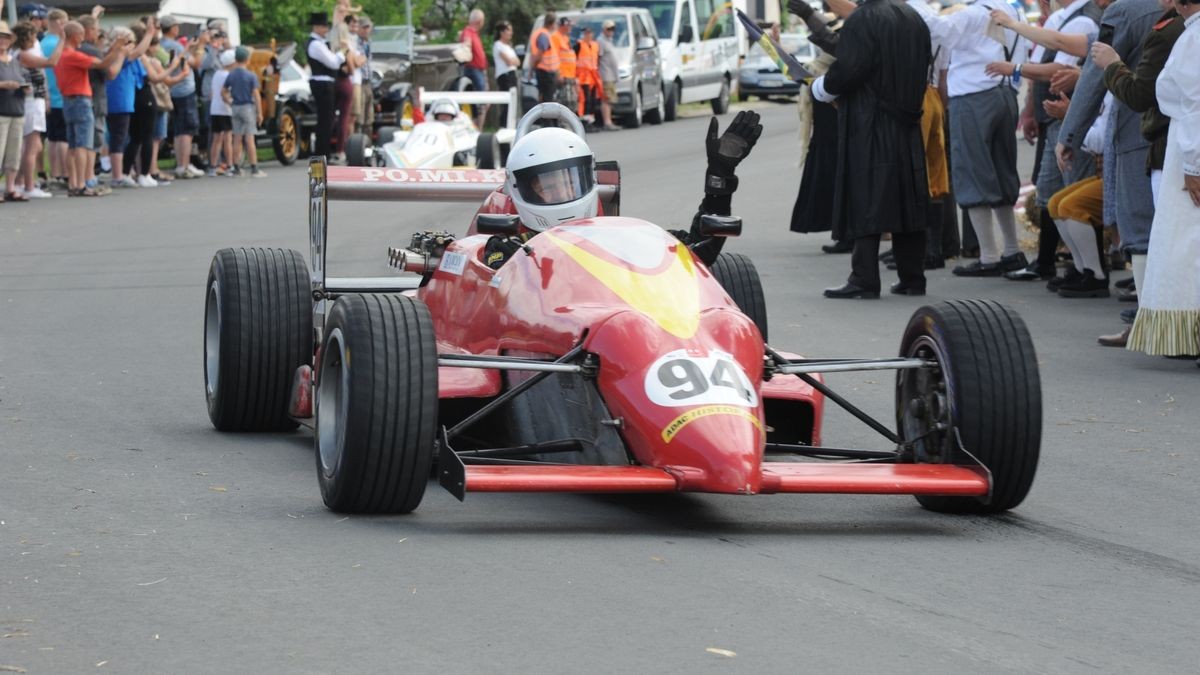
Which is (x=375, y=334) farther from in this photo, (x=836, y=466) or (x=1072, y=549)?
(x=1072, y=549)

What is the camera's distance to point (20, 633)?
15.8ft

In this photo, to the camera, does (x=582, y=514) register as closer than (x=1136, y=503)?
Yes

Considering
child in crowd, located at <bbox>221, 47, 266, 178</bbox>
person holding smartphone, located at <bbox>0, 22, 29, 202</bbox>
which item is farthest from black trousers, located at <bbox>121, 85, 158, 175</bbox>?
person holding smartphone, located at <bbox>0, 22, 29, 202</bbox>

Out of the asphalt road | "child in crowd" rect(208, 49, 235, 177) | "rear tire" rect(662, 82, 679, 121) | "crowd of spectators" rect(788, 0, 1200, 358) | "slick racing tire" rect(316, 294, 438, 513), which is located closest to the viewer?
the asphalt road

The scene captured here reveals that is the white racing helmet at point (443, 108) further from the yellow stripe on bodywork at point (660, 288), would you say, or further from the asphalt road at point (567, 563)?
the yellow stripe on bodywork at point (660, 288)

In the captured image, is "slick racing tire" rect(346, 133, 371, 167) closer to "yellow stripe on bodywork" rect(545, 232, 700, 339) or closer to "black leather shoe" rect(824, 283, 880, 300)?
"black leather shoe" rect(824, 283, 880, 300)

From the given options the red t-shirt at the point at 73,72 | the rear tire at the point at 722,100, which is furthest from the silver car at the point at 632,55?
the red t-shirt at the point at 73,72

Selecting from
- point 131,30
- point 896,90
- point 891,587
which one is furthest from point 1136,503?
point 131,30

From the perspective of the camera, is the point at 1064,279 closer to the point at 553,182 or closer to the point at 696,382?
the point at 553,182

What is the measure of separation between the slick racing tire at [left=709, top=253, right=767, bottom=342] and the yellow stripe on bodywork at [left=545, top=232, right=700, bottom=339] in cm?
152

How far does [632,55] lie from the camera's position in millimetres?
33469

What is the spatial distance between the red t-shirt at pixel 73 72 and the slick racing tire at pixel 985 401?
15.1 m

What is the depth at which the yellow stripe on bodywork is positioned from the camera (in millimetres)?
6430

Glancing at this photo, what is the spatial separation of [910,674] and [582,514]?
2012 millimetres
